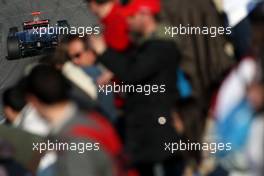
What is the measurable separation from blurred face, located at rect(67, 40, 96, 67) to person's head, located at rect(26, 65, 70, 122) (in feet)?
7.49

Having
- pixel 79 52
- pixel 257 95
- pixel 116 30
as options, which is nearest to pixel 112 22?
pixel 116 30

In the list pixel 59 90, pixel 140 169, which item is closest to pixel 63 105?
pixel 59 90

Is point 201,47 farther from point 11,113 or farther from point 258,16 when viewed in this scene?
point 11,113

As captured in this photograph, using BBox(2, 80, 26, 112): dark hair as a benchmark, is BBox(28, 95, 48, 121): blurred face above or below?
above

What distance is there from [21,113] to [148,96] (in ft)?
3.93

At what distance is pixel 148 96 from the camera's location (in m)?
7.45

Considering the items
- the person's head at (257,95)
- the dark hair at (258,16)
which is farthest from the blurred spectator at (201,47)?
the person's head at (257,95)

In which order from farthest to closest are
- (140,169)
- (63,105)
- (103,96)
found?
(103,96) → (140,169) → (63,105)

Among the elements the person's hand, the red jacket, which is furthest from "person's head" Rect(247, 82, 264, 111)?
the red jacket

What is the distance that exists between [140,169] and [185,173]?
0.32 metres

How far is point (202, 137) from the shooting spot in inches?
293

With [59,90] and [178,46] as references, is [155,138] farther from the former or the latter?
[59,90]

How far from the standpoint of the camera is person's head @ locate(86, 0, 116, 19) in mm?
7777

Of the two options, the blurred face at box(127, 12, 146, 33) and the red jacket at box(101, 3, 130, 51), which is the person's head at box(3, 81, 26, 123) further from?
the blurred face at box(127, 12, 146, 33)
